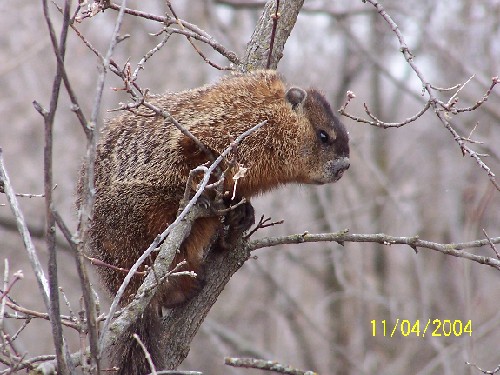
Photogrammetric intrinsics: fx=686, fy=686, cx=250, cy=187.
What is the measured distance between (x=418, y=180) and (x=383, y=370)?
Result: 4557 millimetres

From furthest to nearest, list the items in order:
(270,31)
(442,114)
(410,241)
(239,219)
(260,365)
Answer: (270,31), (239,219), (410,241), (442,114), (260,365)

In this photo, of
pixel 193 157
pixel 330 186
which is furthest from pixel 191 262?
pixel 330 186

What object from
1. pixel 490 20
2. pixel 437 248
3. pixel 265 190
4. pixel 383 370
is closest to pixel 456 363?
pixel 383 370

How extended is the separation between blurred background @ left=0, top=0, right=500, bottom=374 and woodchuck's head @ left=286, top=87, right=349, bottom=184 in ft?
15.1

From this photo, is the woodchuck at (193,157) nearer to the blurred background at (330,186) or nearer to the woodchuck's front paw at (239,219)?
the woodchuck's front paw at (239,219)

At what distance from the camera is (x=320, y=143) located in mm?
4648

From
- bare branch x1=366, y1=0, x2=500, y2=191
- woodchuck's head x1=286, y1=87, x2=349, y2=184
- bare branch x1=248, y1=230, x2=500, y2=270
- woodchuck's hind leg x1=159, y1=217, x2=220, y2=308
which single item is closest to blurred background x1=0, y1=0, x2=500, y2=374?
woodchuck's head x1=286, y1=87, x2=349, y2=184

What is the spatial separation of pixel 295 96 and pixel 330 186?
22.2 feet

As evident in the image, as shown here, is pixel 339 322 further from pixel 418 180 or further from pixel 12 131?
pixel 12 131

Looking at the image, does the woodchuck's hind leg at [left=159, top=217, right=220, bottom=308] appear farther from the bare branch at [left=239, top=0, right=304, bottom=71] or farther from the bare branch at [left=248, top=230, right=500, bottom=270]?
the bare branch at [left=239, top=0, right=304, bottom=71]

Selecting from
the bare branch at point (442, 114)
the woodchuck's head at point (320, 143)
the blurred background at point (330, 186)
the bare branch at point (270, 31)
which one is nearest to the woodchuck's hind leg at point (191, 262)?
the woodchuck's head at point (320, 143)

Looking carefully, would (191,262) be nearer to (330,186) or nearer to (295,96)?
(295,96)

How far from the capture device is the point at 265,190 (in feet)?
14.8

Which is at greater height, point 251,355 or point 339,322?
point 339,322
